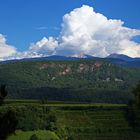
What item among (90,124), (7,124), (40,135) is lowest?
(40,135)

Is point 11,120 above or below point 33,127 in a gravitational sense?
above

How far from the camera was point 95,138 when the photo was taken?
152m

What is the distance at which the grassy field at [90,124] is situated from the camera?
152 metres

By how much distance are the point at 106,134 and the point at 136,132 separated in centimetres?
968

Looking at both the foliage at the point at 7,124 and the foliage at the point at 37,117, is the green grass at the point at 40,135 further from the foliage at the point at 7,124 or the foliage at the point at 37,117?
the foliage at the point at 7,124

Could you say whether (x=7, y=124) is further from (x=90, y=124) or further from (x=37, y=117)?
(x=37, y=117)

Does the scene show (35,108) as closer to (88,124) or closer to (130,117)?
(88,124)

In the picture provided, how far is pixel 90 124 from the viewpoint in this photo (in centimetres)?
16562

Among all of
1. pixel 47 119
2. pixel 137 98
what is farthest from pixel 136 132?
pixel 137 98

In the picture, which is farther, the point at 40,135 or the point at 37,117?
the point at 37,117

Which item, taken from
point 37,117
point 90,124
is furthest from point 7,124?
point 37,117

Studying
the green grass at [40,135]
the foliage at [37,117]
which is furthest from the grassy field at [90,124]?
the foliage at [37,117]

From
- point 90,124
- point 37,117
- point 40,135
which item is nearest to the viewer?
point 40,135

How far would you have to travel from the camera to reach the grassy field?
499ft
